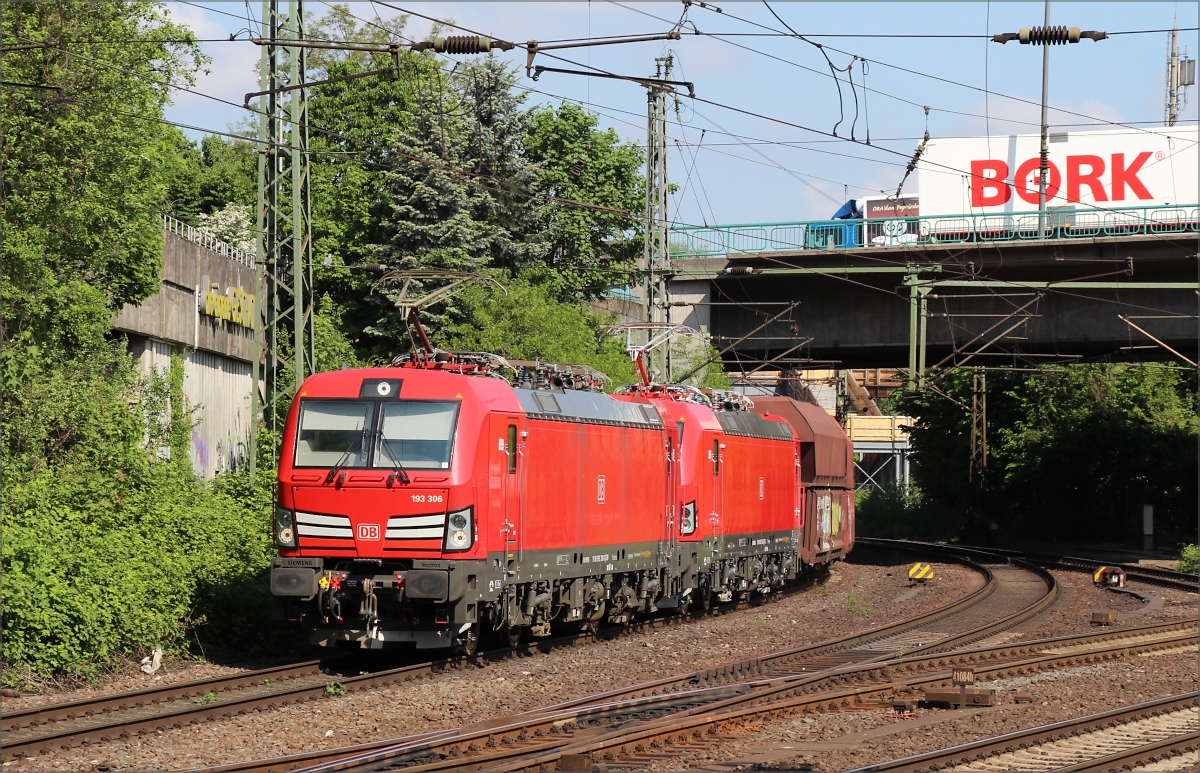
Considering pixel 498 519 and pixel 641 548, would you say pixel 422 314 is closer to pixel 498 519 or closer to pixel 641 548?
pixel 641 548

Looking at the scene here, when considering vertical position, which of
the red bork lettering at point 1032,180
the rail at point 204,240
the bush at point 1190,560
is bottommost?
the bush at point 1190,560

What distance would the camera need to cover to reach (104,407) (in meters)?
22.4

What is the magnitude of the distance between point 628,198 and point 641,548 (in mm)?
30927

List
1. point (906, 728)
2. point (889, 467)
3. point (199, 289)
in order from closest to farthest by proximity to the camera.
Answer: point (906, 728) < point (199, 289) < point (889, 467)

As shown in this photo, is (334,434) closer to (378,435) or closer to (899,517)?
(378,435)

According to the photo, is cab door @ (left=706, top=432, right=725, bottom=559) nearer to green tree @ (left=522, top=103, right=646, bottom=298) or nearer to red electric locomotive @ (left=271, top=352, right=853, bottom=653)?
red electric locomotive @ (left=271, top=352, right=853, bottom=653)

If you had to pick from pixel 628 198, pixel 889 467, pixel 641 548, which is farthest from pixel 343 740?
pixel 889 467

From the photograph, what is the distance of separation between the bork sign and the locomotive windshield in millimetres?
30351

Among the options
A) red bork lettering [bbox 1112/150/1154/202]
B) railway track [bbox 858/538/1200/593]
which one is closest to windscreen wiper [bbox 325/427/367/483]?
railway track [bbox 858/538/1200/593]

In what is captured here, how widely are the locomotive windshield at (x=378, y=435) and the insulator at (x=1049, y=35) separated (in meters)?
8.55

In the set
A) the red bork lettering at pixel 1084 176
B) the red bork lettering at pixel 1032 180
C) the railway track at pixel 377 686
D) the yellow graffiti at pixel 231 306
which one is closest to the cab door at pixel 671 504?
the railway track at pixel 377 686

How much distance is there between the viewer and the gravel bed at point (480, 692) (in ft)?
36.5

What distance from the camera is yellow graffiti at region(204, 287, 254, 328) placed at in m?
32.2

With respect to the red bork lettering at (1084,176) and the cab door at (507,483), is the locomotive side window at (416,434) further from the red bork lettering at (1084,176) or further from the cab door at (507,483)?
the red bork lettering at (1084,176)
